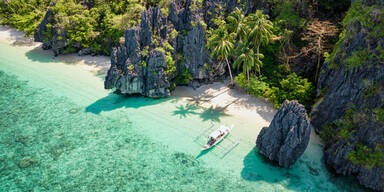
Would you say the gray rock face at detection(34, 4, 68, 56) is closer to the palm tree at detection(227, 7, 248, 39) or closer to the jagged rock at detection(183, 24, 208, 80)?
the jagged rock at detection(183, 24, 208, 80)

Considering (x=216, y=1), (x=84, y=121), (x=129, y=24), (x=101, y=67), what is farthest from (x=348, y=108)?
(x=101, y=67)

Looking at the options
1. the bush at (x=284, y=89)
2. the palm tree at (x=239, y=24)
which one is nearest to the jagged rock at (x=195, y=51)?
the palm tree at (x=239, y=24)

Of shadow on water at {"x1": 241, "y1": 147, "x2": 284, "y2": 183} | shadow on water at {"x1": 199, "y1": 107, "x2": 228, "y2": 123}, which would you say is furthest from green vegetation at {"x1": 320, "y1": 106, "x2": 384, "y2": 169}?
shadow on water at {"x1": 199, "y1": 107, "x2": 228, "y2": 123}

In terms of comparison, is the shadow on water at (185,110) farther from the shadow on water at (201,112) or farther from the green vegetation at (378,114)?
the green vegetation at (378,114)

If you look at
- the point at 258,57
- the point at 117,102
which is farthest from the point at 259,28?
the point at 117,102

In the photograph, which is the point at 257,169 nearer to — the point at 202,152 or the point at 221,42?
the point at 202,152
